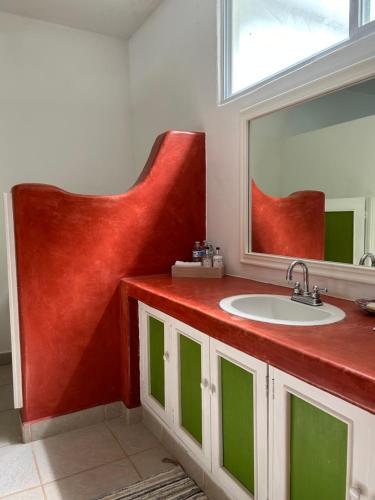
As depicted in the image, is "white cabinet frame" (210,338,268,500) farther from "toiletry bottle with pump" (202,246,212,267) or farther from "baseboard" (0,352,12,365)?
"baseboard" (0,352,12,365)

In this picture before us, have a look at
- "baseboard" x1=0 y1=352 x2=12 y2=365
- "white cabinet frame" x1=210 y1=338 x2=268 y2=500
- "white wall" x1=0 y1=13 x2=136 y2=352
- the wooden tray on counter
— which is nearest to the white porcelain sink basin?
"white cabinet frame" x1=210 y1=338 x2=268 y2=500

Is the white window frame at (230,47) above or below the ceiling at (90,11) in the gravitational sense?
below

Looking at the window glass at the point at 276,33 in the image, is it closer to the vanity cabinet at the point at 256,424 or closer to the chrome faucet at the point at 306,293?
the chrome faucet at the point at 306,293

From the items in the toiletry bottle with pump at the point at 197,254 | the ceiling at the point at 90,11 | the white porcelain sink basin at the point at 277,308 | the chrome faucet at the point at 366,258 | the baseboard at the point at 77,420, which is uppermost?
the ceiling at the point at 90,11

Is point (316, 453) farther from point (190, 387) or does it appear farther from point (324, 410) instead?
point (190, 387)

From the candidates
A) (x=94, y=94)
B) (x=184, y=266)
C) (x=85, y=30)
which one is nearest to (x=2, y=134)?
(x=94, y=94)

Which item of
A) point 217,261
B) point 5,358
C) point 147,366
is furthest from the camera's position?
Answer: point 5,358

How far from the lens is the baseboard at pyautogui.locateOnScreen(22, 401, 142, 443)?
2227mm

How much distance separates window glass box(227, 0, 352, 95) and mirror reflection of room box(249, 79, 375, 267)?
29 cm

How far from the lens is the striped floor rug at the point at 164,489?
175 cm

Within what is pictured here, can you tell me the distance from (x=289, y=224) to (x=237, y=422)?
3.31 feet

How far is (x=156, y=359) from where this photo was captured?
2172 mm

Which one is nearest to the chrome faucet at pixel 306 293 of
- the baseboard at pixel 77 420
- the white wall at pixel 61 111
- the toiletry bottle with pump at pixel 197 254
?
the toiletry bottle with pump at pixel 197 254

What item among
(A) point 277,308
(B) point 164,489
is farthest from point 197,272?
(B) point 164,489
